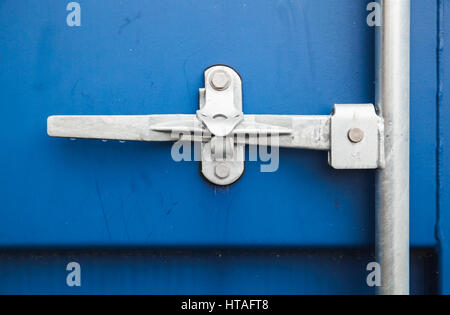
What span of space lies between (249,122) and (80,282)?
42cm

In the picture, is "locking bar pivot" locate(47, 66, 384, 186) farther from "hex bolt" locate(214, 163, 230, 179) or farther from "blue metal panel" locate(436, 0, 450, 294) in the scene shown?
"blue metal panel" locate(436, 0, 450, 294)

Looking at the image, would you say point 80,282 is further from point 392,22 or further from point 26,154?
point 392,22

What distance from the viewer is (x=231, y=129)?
63 cm

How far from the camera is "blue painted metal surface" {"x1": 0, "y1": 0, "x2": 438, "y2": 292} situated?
0.67 m

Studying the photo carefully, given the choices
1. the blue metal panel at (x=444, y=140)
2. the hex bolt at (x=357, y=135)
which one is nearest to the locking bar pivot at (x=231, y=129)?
the hex bolt at (x=357, y=135)

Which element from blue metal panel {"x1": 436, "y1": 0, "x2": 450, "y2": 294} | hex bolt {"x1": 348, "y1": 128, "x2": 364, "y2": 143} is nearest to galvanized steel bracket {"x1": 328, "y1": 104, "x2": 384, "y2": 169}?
hex bolt {"x1": 348, "y1": 128, "x2": 364, "y2": 143}

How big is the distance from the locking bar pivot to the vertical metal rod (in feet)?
0.08

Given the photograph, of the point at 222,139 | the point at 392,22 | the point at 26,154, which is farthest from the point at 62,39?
the point at 392,22

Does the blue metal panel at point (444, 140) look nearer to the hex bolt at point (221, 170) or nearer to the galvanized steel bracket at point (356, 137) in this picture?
the galvanized steel bracket at point (356, 137)

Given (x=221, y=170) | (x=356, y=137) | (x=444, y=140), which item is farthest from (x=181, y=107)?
(x=444, y=140)

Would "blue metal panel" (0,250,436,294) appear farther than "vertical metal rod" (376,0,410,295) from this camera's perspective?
Yes

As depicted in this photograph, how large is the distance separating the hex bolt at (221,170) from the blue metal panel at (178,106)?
1.2 inches

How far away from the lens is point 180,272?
0.73 m

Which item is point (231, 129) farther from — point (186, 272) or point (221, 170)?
point (186, 272)
